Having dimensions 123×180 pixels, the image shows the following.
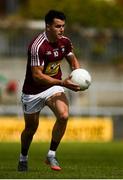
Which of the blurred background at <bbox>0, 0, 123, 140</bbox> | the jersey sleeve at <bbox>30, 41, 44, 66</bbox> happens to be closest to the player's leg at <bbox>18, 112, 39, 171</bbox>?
the jersey sleeve at <bbox>30, 41, 44, 66</bbox>

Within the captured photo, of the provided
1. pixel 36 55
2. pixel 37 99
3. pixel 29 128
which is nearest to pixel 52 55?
pixel 36 55

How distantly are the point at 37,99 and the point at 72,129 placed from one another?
70.2 ft

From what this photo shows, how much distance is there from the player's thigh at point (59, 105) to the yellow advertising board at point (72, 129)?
791 inches

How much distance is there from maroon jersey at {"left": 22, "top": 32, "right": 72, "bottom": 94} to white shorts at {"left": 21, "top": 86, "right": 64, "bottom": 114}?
7cm

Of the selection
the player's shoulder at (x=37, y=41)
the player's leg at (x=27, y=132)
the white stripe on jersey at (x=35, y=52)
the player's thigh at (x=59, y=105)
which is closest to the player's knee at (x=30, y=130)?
the player's leg at (x=27, y=132)

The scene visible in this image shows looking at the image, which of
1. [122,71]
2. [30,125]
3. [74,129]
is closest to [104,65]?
[122,71]

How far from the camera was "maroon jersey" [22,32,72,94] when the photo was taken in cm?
1544

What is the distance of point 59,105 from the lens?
51.0 ft

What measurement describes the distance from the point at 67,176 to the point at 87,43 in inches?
1443

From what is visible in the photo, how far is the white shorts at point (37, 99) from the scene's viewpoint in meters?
15.7

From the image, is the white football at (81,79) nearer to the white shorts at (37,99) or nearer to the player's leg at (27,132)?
the white shorts at (37,99)

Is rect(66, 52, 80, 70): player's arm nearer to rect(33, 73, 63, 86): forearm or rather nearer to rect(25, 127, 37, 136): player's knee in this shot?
rect(33, 73, 63, 86): forearm

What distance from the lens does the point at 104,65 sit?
50.7 meters

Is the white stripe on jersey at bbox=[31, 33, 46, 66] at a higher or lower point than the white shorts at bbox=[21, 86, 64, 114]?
higher
